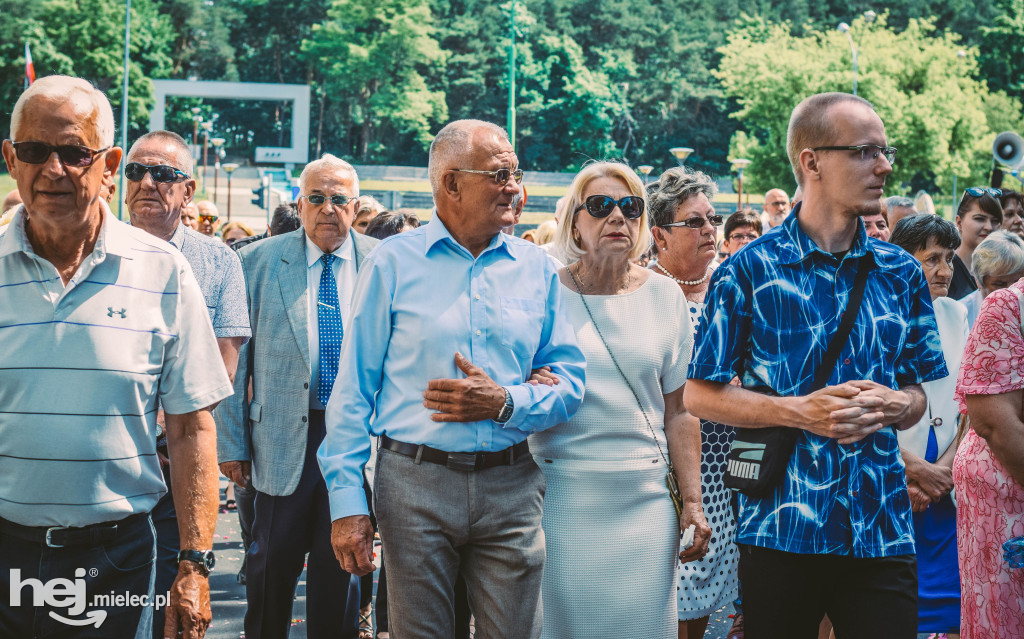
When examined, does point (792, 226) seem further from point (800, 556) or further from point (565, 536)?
point (565, 536)

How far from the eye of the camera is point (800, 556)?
307 cm

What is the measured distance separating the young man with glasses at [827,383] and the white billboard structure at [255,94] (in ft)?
207

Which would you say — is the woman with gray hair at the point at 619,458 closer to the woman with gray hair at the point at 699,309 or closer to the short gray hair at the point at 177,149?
the woman with gray hair at the point at 699,309

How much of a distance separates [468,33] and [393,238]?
8852cm

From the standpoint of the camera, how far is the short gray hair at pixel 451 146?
352 cm

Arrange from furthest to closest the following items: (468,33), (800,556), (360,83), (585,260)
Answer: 1. (468,33)
2. (360,83)
3. (585,260)
4. (800,556)

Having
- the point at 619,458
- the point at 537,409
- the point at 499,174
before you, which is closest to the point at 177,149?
the point at 499,174

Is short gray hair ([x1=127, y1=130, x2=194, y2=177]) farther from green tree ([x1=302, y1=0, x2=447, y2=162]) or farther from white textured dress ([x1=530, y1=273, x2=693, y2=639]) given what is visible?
green tree ([x1=302, y1=0, x2=447, y2=162])

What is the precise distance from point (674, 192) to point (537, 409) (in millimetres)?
2222

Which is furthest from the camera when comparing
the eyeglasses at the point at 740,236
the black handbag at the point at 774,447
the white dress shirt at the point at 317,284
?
the eyeglasses at the point at 740,236

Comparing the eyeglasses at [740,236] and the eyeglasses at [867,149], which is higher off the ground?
the eyeglasses at [867,149]

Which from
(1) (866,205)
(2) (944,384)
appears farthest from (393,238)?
(2) (944,384)

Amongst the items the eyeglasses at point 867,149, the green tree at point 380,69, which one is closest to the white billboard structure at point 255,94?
Answer: the green tree at point 380,69

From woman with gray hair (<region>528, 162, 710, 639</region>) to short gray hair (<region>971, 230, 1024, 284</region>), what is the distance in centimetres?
265
